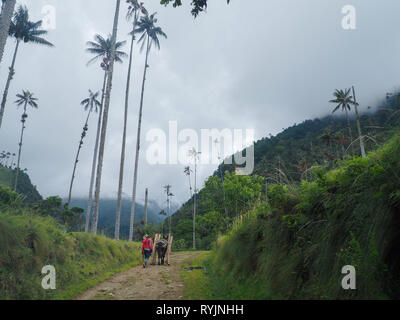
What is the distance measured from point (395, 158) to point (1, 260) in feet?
23.6

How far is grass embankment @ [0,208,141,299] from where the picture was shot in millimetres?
5434

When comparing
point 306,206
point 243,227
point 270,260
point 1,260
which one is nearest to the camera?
point 306,206

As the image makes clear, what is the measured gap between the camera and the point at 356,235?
2957 millimetres

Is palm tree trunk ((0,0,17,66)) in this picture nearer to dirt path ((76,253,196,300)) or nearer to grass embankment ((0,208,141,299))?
grass embankment ((0,208,141,299))

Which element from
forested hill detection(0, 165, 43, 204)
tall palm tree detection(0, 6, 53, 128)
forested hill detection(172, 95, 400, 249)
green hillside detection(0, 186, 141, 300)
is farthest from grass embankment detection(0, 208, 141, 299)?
forested hill detection(0, 165, 43, 204)

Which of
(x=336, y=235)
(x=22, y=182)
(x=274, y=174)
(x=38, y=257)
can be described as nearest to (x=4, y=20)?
(x=38, y=257)

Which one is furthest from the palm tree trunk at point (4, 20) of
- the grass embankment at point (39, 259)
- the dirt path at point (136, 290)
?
the dirt path at point (136, 290)

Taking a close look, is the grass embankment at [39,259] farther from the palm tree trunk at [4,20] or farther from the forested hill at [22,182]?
the forested hill at [22,182]

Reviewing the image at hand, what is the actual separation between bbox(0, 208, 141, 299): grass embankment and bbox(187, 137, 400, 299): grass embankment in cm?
460

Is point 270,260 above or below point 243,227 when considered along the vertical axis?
below

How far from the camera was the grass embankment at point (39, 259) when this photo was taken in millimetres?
5434

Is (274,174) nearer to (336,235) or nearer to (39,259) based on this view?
(336,235)
